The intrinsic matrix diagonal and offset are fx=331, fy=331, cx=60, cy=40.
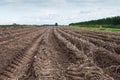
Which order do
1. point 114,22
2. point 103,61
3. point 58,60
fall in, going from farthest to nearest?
point 114,22, point 58,60, point 103,61

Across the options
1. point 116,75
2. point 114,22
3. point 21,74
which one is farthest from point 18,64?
point 114,22

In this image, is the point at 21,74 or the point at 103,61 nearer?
the point at 21,74

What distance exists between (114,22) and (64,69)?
245 ft

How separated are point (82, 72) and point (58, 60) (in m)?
3.38

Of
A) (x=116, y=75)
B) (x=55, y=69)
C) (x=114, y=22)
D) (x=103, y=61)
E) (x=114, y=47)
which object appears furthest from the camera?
(x=114, y=22)

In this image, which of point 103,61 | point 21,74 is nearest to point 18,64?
point 21,74

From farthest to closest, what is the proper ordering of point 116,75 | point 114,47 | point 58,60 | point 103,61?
point 114,47
point 58,60
point 103,61
point 116,75

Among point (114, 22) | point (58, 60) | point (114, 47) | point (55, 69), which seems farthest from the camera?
point (114, 22)

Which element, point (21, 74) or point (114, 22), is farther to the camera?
point (114, 22)

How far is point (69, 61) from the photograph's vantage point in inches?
539

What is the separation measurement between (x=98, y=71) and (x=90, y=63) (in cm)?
168

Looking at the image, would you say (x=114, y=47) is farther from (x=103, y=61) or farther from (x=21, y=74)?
(x=21, y=74)

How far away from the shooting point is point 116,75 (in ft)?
34.1

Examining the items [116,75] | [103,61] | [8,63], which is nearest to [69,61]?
[103,61]
